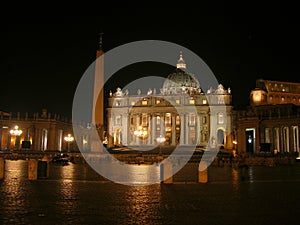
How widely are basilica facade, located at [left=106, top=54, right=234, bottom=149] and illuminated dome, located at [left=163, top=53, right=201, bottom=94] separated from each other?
2758 millimetres

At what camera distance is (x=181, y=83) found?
96.2m

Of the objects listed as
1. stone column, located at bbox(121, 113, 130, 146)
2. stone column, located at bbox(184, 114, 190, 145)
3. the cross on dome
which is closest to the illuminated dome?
the cross on dome

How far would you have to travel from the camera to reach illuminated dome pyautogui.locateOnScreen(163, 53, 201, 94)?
93494 millimetres

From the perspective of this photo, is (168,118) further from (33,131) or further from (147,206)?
(147,206)

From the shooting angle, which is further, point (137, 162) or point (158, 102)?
point (158, 102)

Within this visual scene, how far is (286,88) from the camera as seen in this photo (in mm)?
89875

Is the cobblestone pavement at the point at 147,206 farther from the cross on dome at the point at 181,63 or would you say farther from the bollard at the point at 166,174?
the cross on dome at the point at 181,63

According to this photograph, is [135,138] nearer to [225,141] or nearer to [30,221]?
[225,141]

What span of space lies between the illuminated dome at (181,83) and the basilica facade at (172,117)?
109 inches

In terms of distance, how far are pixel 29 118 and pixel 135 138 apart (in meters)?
29.0

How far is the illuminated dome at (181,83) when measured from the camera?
93.5m

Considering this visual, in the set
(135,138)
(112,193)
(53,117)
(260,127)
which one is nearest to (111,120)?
(135,138)

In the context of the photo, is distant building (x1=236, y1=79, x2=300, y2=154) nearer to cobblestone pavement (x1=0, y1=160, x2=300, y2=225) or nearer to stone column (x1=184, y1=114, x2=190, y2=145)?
stone column (x1=184, y1=114, x2=190, y2=145)

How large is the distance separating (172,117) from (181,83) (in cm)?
1414
